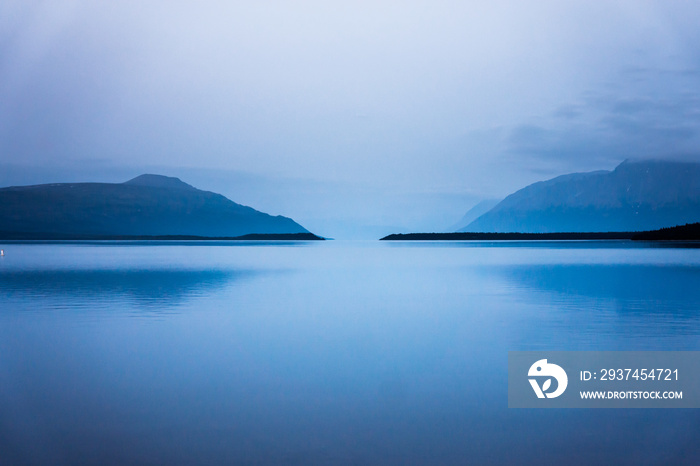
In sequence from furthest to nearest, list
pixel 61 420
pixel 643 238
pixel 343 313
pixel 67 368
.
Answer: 1. pixel 643 238
2. pixel 343 313
3. pixel 67 368
4. pixel 61 420

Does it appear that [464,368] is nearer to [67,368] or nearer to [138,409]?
[138,409]

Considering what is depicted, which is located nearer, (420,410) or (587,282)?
(420,410)

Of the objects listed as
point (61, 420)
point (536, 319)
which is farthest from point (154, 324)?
point (536, 319)

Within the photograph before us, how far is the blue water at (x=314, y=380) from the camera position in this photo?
5.84 metres

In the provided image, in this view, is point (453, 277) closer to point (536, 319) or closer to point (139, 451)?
point (536, 319)

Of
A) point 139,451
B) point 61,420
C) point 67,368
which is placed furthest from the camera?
point 67,368

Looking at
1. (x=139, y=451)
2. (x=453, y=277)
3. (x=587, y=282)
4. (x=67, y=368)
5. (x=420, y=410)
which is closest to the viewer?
(x=139, y=451)

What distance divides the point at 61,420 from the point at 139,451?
4.95ft

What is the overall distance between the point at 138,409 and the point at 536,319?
9748mm

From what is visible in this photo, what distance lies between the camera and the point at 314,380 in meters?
8.48

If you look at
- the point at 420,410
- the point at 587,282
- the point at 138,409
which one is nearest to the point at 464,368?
the point at 420,410

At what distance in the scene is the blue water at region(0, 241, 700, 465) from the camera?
5.84 meters

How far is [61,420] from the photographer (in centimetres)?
663

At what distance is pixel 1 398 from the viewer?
755 centimetres
